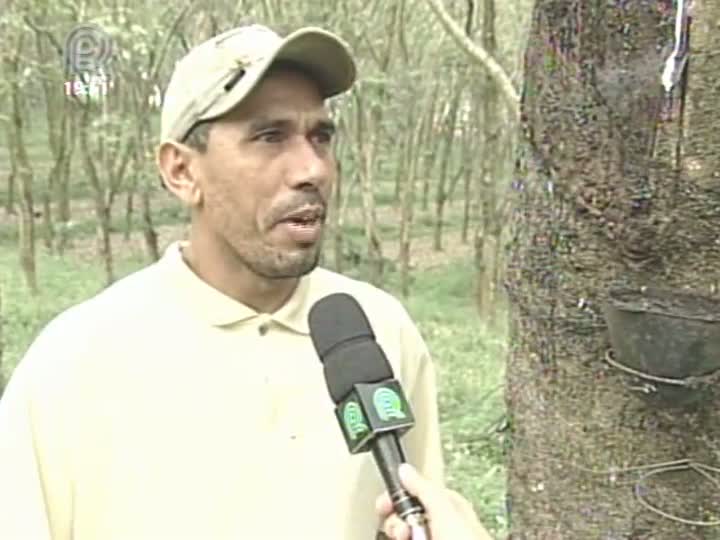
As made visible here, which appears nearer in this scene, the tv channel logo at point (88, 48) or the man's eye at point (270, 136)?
the man's eye at point (270, 136)

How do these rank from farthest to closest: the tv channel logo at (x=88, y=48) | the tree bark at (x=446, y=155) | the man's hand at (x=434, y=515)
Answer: the tree bark at (x=446, y=155) → the tv channel logo at (x=88, y=48) → the man's hand at (x=434, y=515)

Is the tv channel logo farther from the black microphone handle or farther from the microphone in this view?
the black microphone handle

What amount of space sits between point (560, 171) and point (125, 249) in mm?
23938

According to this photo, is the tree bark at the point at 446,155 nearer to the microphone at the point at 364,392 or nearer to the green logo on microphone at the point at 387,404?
the microphone at the point at 364,392

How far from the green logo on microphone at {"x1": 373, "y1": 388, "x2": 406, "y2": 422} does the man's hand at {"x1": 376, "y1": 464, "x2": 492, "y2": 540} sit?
71mm

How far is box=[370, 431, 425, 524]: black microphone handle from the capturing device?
1.50 meters

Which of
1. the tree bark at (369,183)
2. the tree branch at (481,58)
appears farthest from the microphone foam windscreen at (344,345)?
the tree bark at (369,183)

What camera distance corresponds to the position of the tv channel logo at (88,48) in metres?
14.6

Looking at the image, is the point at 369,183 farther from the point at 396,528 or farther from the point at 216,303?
the point at 396,528

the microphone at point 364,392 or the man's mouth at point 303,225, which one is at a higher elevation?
the man's mouth at point 303,225

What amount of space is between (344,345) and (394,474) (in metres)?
0.23

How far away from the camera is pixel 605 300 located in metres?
1.55

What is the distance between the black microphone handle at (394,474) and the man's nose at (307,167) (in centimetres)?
49

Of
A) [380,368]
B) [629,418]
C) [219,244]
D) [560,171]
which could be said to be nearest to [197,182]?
[219,244]
